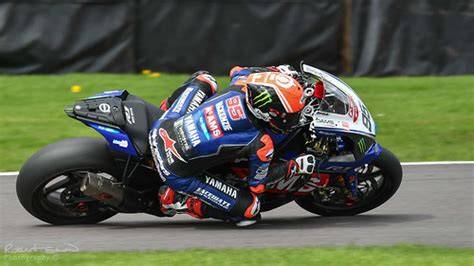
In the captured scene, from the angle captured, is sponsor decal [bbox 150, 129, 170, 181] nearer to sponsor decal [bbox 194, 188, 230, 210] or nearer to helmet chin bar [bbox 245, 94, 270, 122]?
sponsor decal [bbox 194, 188, 230, 210]

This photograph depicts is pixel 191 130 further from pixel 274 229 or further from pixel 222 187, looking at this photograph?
pixel 274 229

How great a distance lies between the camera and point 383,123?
1006 cm

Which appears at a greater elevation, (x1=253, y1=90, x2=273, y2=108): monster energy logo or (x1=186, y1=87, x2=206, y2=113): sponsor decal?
(x1=186, y1=87, x2=206, y2=113): sponsor decal

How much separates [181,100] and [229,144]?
2.21 feet

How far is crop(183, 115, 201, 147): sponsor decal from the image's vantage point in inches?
244

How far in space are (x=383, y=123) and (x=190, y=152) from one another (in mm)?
4315

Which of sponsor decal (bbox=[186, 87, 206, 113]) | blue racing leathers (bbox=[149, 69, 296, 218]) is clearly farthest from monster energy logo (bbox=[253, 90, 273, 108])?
sponsor decal (bbox=[186, 87, 206, 113])

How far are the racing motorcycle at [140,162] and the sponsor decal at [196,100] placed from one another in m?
0.24

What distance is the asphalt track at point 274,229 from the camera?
20.2ft

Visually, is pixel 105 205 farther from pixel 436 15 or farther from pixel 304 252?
pixel 436 15

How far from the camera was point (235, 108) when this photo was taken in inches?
242

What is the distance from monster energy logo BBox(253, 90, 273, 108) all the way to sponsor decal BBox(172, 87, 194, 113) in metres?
0.78

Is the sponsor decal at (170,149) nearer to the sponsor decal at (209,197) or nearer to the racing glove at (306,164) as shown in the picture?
the sponsor decal at (209,197)

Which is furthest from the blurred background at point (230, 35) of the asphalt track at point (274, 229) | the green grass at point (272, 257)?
the green grass at point (272, 257)
